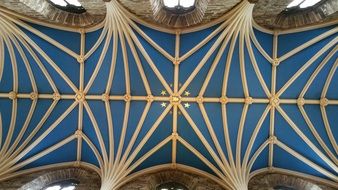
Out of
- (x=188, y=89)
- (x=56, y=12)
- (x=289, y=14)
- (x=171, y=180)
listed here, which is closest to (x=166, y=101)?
(x=188, y=89)

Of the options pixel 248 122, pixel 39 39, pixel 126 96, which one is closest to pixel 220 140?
pixel 248 122

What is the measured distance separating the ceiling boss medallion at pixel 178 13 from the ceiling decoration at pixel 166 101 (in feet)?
1.48

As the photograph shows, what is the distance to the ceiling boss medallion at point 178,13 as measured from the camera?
1231cm

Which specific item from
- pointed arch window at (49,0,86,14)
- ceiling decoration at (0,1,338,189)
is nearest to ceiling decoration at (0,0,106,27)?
pointed arch window at (49,0,86,14)

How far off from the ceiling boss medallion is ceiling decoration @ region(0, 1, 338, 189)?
0.45 metres

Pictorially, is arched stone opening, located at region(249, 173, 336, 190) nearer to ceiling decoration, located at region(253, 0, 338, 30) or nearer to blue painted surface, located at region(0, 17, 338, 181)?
blue painted surface, located at region(0, 17, 338, 181)

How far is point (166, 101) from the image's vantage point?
43.8 feet

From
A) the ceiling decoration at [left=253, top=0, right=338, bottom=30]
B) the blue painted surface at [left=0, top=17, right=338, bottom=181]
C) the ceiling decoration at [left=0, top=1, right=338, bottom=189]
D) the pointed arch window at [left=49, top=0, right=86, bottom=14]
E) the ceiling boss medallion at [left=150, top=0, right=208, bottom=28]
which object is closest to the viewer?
the ceiling decoration at [left=253, top=0, right=338, bottom=30]

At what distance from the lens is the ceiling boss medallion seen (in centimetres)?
1231

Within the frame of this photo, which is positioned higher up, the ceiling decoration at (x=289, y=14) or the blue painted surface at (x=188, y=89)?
the ceiling decoration at (x=289, y=14)

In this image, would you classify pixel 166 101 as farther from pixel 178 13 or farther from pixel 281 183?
pixel 281 183

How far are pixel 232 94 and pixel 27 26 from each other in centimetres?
864

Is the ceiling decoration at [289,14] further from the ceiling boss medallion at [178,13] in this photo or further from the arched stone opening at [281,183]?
the arched stone opening at [281,183]

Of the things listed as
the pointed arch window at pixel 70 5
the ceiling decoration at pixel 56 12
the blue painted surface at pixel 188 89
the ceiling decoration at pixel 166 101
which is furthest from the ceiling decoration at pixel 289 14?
the pointed arch window at pixel 70 5
